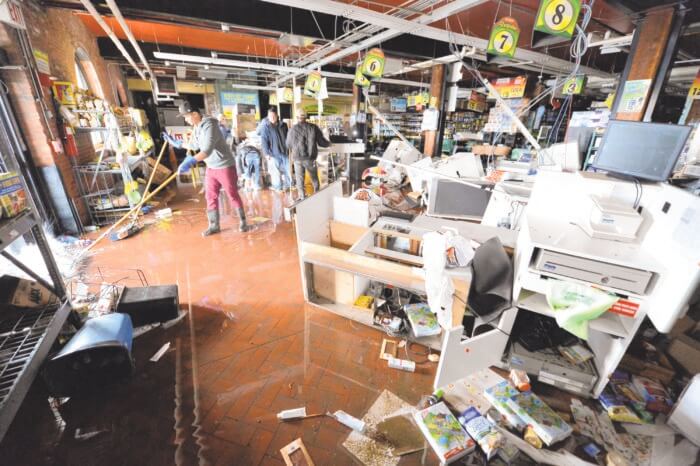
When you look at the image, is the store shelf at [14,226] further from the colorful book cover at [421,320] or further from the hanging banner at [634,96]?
the hanging banner at [634,96]

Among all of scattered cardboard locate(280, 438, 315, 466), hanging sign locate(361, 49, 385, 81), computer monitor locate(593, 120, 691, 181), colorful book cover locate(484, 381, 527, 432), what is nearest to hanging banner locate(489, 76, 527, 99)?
hanging sign locate(361, 49, 385, 81)

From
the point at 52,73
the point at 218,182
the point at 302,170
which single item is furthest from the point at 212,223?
the point at 52,73

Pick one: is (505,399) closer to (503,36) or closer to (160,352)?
(160,352)

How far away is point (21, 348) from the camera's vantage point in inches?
66.9

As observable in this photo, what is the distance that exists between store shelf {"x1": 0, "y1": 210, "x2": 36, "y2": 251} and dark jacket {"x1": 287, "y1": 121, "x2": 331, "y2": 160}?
378 cm

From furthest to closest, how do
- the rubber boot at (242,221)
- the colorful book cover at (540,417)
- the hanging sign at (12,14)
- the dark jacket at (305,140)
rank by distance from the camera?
the dark jacket at (305,140)
the rubber boot at (242,221)
the hanging sign at (12,14)
the colorful book cover at (540,417)

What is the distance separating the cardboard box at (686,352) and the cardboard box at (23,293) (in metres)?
4.45

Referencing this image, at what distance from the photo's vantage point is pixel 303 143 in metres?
5.10

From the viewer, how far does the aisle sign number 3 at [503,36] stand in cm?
289

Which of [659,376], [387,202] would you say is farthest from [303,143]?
[659,376]

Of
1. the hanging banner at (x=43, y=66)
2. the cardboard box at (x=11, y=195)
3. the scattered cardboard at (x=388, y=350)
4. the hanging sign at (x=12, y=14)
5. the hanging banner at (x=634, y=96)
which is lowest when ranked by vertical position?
the scattered cardboard at (x=388, y=350)

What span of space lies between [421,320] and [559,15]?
8.78 feet

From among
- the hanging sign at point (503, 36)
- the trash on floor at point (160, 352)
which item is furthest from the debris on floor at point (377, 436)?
the hanging sign at point (503, 36)

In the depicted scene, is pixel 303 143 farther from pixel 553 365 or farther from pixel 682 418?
pixel 682 418
